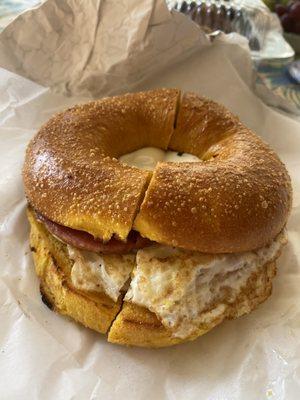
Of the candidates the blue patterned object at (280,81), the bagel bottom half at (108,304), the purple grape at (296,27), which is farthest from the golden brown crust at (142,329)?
the purple grape at (296,27)

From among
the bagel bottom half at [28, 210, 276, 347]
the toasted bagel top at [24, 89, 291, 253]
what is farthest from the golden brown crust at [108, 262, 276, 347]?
the toasted bagel top at [24, 89, 291, 253]

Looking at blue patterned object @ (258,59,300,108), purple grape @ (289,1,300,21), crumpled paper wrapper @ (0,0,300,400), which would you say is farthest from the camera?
purple grape @ (289,1,300,21)

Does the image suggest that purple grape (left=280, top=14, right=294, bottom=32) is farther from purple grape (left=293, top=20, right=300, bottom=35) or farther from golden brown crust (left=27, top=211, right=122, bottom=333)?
golden brown crust (left=27, top=211, right=122, bottom=333)

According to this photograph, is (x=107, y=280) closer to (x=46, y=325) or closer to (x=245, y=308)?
(x=46, y=325)

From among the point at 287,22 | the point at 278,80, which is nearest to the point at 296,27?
the point at 287,22

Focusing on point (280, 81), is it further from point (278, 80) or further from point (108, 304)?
point (108, 304)
